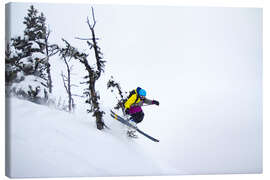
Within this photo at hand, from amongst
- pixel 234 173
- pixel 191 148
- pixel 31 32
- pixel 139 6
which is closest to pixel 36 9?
pixel 31 32

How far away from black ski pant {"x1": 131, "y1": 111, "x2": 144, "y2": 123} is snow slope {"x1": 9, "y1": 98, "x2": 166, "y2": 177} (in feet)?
1.48

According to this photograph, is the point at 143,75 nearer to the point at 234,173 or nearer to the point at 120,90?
the point at 120,90

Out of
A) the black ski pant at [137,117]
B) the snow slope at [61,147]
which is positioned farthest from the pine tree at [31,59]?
the black ski pant at [137,117]

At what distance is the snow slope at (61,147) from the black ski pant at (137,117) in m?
0.45

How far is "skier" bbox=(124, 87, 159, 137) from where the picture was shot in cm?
680

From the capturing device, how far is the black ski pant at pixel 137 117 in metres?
6.88

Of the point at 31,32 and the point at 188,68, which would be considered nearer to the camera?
the point at 31,32

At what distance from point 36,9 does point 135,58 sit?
193cm

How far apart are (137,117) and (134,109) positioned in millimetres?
156

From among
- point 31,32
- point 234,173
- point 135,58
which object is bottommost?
point 234,173

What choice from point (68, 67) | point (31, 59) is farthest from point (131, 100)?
point (31, 59)

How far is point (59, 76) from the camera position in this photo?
6.58m

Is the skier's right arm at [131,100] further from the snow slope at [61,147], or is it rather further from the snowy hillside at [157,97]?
the snow slope at [61,147]

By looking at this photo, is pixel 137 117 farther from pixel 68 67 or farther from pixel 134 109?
pixel 68 67
